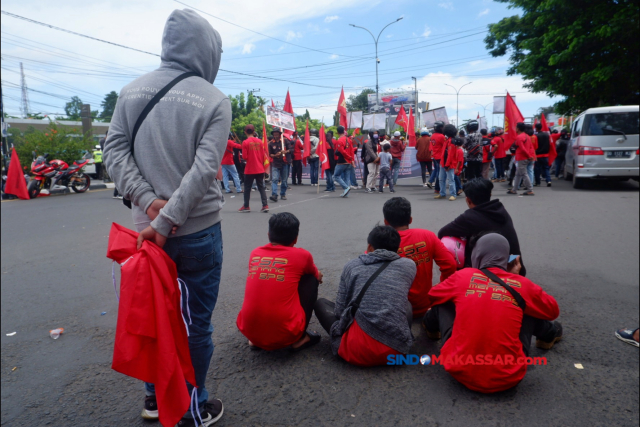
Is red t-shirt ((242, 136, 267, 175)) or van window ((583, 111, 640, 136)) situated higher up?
van window ((583, 111, 640, 136))

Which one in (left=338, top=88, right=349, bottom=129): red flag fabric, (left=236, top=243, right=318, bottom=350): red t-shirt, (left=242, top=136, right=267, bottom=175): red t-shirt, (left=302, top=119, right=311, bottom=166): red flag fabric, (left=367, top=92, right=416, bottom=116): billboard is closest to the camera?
(left=236, top=243, right=318, bottom=350): red t-shirt

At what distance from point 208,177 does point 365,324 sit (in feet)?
4.62

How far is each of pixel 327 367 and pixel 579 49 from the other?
94.1 inches

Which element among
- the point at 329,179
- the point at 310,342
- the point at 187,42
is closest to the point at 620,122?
the point at 187,42

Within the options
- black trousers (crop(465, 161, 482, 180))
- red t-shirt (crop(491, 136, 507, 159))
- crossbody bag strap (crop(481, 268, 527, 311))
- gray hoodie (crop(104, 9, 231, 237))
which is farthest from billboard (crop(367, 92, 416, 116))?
gray hoodie (crop(104, 9, 231, 237))

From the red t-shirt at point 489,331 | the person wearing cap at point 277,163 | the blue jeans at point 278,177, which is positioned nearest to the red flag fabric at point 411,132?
the person wearing cap at point 277,163

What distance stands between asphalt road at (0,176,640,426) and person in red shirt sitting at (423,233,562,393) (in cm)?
17

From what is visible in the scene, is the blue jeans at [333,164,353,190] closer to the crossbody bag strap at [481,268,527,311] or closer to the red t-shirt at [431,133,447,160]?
the red t-shirt at [431,133,447,160]

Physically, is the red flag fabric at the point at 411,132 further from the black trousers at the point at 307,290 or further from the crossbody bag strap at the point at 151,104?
the crossbody bag strap at the point at 151,104

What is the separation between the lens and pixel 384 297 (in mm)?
2660

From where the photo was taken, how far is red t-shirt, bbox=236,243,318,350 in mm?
2834

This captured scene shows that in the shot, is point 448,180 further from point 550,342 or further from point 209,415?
point 209,415

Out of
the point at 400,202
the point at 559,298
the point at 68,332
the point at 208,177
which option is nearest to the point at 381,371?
the point at 400,202

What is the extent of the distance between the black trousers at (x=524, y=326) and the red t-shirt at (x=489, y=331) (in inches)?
3.7
